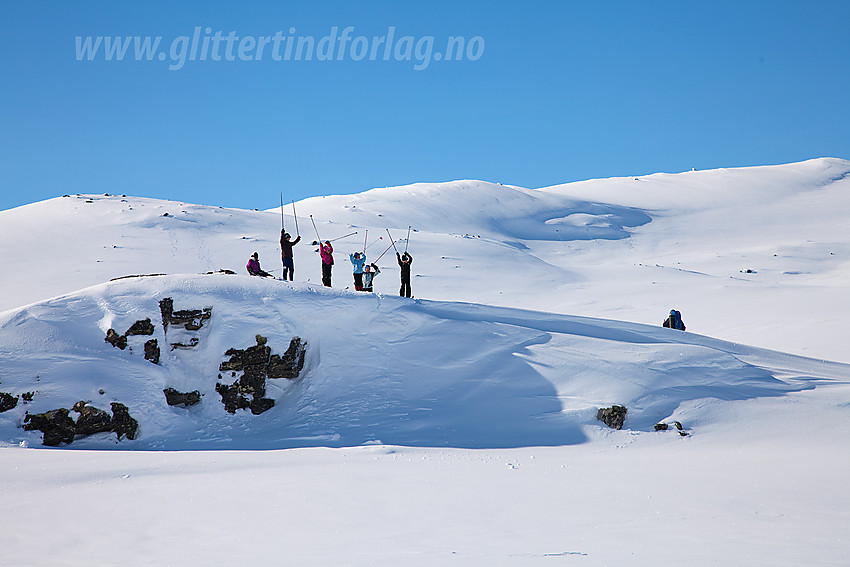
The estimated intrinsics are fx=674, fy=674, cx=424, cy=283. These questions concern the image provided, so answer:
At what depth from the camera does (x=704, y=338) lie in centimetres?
1870

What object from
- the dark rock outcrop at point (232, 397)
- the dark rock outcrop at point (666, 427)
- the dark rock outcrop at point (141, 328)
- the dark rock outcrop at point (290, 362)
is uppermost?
the dark rock outcrop at point (141, 328)

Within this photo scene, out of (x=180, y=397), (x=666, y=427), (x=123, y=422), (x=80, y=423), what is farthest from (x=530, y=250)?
(x=80, y=423)

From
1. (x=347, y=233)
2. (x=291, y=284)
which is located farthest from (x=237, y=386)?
(x=347, y=233)

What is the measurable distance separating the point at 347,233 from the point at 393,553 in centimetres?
3172

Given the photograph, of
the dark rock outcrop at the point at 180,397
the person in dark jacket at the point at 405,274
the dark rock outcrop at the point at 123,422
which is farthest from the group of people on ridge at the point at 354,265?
the dark rock outcrop at the point at 123,422

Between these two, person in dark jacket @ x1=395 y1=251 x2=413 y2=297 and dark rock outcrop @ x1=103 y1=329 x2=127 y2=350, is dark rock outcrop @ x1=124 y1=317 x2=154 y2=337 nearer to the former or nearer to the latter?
dark rock outcrop @ x1=103 y1=329 x2=127 y2=350

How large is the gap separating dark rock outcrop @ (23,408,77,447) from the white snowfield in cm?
17

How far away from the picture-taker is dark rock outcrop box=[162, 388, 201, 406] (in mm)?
14281

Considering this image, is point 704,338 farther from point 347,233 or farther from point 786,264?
point 786,264

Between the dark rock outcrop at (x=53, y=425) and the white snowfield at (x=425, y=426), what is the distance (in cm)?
17

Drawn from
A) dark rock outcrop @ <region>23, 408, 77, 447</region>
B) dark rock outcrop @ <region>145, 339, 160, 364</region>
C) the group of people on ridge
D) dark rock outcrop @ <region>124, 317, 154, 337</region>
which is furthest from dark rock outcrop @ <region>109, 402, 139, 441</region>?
the group of people on ridge

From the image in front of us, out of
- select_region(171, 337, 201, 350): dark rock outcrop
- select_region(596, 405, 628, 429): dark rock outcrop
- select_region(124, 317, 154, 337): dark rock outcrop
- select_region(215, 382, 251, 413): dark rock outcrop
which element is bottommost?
select_region(596, 405, 628, 429): dark rock outcrop

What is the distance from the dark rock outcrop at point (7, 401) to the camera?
12836 millimetres

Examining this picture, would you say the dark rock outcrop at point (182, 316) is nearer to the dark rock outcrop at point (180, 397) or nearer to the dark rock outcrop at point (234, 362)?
the dark rock outcrop at point (234, 362)
